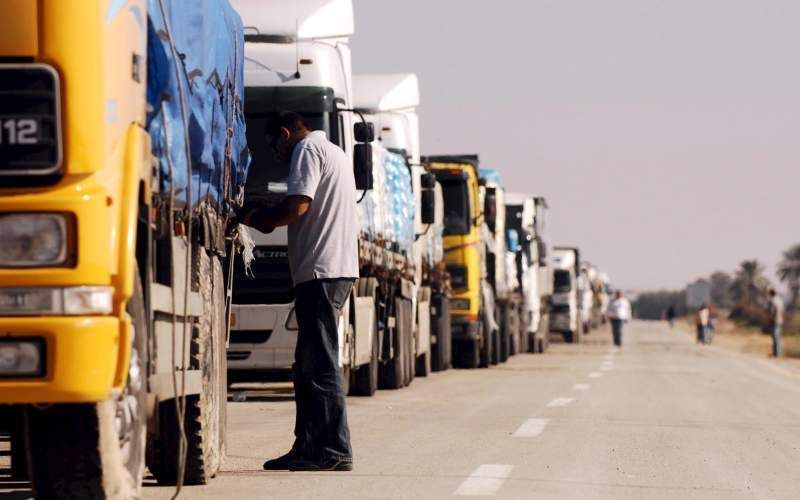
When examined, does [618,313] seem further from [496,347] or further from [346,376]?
[346,376]

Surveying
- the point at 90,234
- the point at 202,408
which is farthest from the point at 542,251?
the point at 90,234

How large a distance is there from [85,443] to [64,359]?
643mm

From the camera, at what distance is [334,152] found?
10.3 metres

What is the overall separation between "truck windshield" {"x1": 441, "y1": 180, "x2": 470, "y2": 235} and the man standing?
1903cm

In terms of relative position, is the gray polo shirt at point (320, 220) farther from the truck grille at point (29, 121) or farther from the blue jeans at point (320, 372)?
the truck grille at point (29, 121)

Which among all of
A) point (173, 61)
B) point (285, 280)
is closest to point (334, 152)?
point (173, 61)

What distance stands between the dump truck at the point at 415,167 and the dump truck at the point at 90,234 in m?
15.3

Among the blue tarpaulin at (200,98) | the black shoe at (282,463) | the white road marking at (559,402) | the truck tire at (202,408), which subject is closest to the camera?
the blue tarpaulin at (200,98)

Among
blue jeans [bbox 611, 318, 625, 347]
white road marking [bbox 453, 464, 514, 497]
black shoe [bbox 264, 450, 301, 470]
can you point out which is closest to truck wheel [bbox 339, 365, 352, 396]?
white road marking [bbox 453, 464, 514, 497]

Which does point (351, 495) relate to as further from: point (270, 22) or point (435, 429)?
point (270, 22)

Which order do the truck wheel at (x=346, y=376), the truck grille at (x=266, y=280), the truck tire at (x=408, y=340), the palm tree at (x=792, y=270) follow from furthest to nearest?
the palm tree at (x=792, y=270), the truck tire at (x=408, y=340), the truck wheel at (x=346, y=376), the truck grille at (x=266, y=280)

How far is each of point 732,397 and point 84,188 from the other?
594 inches

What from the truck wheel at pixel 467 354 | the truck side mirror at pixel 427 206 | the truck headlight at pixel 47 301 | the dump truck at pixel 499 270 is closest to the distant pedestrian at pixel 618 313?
the dump truck at pixel 499 270

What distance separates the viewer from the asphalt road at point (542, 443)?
9.57 meters
